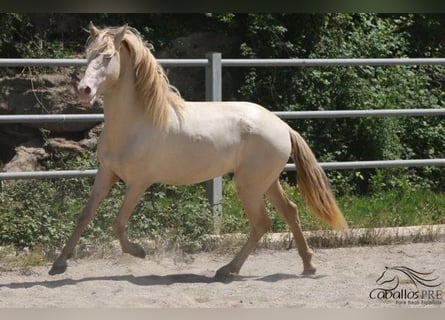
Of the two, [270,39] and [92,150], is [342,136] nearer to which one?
[270,39]

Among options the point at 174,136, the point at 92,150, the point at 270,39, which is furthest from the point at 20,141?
the point at 174,136

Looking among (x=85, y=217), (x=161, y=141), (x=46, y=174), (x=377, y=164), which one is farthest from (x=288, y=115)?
(x=85, y=217)

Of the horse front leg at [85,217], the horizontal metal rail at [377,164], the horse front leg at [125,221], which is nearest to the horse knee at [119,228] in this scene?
the horse front leg at [125,221]

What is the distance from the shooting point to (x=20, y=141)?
317 inches

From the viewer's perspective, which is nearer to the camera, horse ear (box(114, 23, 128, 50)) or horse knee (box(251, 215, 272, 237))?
horse ear (box(114, 23, 128, 50))

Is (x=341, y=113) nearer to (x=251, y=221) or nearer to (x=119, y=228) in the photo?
(x=251, y=221)

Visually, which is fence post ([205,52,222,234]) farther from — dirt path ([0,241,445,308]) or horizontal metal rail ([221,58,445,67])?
dirt path ([0,241,445,308])

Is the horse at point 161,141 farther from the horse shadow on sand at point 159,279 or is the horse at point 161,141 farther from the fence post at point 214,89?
the fence post at point 214,89

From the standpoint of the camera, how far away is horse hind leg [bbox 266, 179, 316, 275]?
17.3 ft

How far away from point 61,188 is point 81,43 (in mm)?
3174

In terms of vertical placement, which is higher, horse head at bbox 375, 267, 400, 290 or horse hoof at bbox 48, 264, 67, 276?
horse hoof at bbox 48, 264, 67, 276

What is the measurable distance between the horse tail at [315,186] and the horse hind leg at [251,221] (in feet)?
1.35

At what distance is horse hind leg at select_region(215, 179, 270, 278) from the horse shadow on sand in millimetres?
57

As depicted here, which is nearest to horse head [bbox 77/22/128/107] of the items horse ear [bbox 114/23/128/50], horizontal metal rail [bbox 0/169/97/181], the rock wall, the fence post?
horse ear [bbox 114/23/128/50]
